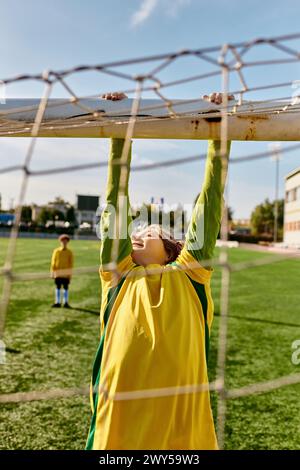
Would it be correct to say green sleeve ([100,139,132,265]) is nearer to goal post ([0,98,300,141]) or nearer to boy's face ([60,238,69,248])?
goal post ([0,98,300,141])

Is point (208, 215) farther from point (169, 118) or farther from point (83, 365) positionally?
point (83, 365)

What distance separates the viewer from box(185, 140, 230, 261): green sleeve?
1342mm

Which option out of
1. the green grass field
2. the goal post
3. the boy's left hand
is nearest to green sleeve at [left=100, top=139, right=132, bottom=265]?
the goal post

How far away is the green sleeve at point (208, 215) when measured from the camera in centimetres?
134

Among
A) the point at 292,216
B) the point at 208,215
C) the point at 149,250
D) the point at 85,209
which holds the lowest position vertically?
the point at 149,250

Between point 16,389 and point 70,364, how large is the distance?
62 cm

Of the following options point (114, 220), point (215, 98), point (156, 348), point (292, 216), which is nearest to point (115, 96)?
point (215, 98)

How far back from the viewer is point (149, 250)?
4.62 ft

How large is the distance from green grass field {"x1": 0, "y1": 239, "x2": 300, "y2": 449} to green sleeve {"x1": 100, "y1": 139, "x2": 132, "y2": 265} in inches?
55.8

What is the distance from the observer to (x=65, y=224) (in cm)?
3281

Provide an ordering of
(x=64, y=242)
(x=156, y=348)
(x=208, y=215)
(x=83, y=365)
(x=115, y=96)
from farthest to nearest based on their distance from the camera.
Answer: (x=64, y=242) < (x=83, y=365) < (x=115, y=96) < (x=208, y=215) < (x=156, y=348)

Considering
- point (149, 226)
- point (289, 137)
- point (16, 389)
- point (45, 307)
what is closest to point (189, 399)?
point (149, 226)

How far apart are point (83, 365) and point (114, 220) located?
2.53m

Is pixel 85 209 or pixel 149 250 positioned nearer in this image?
pixel 149 250
